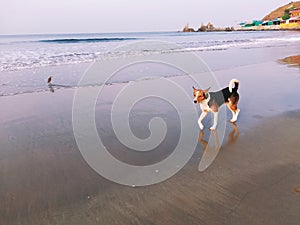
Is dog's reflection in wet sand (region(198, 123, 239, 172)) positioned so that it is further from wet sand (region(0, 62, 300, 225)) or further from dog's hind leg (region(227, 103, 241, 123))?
dog's hind leg (region(227, 103, 241, 123))

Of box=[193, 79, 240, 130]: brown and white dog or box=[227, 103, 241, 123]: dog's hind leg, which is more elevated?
box=[193, 79, 240, 130]: brown and white dog

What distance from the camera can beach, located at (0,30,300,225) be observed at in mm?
2617

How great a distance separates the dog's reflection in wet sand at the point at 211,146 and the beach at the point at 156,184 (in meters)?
0.04

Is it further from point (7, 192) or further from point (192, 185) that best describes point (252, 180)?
point (7, 192)

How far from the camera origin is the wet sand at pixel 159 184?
2604 millimetres

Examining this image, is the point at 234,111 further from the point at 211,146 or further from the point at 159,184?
the point at 159,184

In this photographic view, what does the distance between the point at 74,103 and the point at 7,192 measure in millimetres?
3980

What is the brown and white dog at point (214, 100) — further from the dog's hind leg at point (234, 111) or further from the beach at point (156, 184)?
the beach at point (156, 184)

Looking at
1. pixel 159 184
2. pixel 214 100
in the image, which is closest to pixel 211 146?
pixel 214 100

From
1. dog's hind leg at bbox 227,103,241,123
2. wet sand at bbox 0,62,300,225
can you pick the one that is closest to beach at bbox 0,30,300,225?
wet sand at bbox 0,62,300,225

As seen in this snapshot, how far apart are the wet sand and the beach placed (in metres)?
0.01

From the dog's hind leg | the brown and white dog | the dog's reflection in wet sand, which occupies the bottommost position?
the dog's reflection in wet sand

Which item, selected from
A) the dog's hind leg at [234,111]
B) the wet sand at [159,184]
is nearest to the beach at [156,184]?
the wet sand at [159,184]

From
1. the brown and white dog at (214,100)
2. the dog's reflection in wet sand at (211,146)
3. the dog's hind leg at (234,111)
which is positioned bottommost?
the dog's reflection in wet sand at (211,146)
